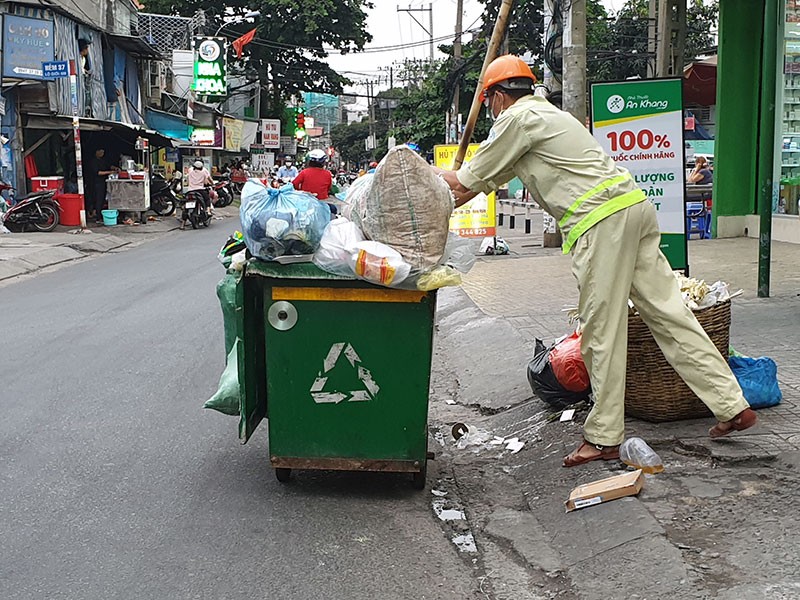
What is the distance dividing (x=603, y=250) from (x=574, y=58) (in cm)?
983

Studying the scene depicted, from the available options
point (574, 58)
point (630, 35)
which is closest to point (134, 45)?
point (630, 35)

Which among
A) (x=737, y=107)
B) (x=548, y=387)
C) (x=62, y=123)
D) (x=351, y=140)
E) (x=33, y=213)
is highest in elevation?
(x=351, y=140)

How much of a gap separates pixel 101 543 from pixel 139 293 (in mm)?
8030

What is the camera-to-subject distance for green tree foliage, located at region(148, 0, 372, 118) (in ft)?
146

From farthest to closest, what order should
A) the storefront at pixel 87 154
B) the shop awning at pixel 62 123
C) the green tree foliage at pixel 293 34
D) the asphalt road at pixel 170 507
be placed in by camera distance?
the green tree foliage at pixel 293 34, the storefront at pixel 87 154, the shop awning at pixel 62 123, the asphalt road at pixel 170 507

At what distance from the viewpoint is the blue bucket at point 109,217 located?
2248 cm

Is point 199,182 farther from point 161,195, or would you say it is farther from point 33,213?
point 33,213

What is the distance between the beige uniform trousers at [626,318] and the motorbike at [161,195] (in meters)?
22.3

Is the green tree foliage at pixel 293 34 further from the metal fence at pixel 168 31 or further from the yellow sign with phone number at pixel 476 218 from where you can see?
the yellow sign with phone number at pixel 476 218

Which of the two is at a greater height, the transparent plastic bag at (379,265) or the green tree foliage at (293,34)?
the green tree foliage at (293,34)

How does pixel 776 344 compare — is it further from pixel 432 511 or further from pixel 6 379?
pixel 6 379

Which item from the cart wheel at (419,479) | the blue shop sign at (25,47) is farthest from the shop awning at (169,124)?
the cart wheel at (419,479)

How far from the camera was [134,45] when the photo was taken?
27.2 metres

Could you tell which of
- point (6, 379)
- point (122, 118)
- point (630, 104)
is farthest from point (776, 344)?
point (122, 118)
